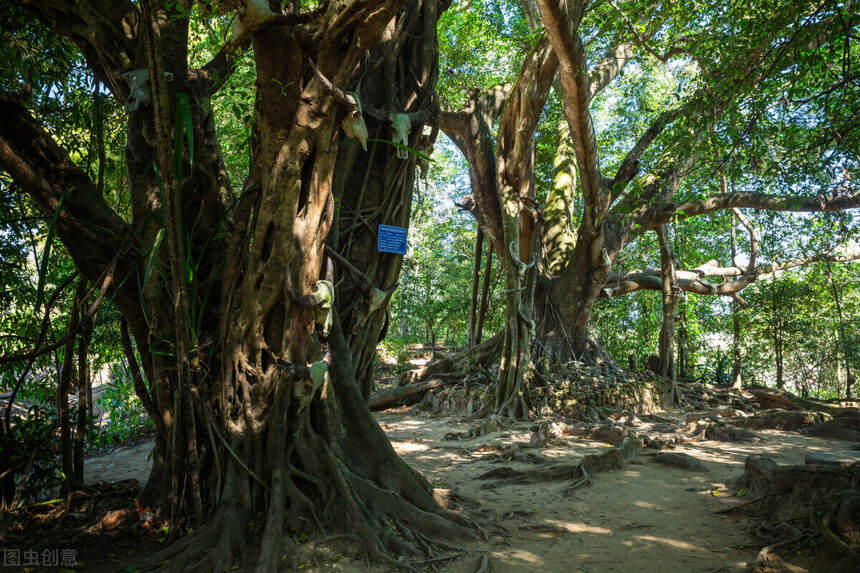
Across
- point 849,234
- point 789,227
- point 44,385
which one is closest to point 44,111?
point 44,385

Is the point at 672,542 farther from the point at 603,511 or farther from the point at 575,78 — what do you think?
the point at 575,78

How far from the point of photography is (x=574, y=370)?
845 centimetres

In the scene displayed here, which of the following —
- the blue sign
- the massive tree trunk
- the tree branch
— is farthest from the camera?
the tree branch

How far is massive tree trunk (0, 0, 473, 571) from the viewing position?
2686mm

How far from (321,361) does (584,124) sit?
557cm

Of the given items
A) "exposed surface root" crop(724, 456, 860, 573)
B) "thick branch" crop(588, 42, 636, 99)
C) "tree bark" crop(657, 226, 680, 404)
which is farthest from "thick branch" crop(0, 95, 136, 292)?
"tree bark" crop(657, 226, 680, 404)

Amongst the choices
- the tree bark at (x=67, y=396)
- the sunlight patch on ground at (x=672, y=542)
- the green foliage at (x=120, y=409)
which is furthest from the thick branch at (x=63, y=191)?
the sunlight patch on ground at (x=672, y=542)

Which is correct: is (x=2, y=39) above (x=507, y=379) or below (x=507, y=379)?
above

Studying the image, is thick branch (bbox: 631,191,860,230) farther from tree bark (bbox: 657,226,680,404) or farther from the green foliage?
the green foliage

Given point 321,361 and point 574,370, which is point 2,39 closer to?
point 321,361

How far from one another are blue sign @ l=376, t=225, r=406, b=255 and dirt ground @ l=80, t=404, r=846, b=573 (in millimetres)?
1952

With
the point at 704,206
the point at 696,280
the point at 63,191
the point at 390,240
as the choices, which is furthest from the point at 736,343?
the point at 63,191

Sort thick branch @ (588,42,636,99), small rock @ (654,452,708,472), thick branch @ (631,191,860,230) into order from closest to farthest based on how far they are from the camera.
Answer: small rock @ (654,452,708,472)
thick branch @ (631,191,860,230)
thick branch @ (588,42,636,99)

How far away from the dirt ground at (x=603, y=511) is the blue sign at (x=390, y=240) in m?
1.95
